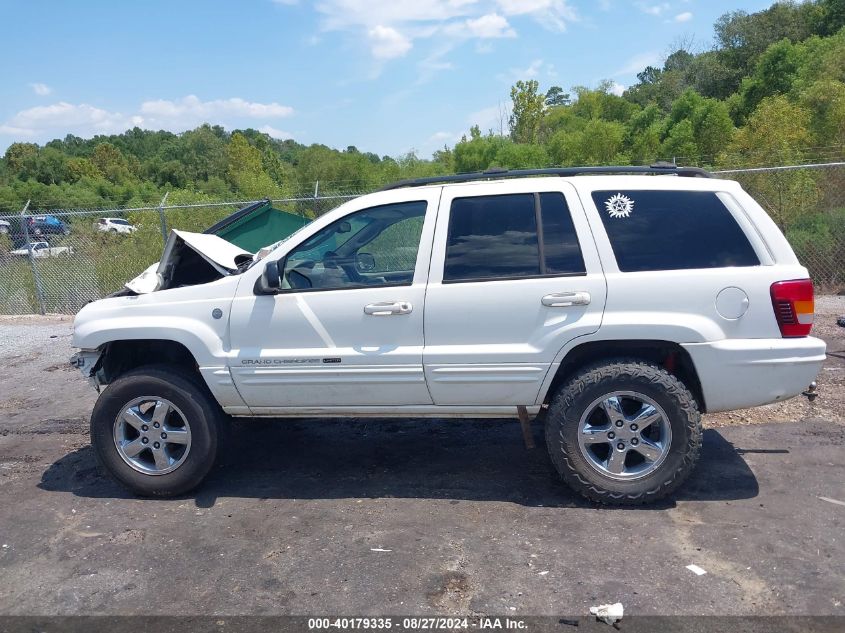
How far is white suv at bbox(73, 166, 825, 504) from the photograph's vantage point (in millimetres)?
4336

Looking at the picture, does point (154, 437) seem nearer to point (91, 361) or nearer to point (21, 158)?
point (91, 361)

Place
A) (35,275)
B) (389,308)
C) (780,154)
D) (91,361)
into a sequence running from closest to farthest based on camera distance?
(389,308), (91,361), (780,154), (35,275)

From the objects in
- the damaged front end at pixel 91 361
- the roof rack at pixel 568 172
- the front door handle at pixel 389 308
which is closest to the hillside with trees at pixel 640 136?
the roof rack at pixel 568 172

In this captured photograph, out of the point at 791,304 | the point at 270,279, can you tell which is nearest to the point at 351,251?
the point at 270,279

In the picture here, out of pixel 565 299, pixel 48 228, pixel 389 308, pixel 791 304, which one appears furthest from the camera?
pixel 48 228

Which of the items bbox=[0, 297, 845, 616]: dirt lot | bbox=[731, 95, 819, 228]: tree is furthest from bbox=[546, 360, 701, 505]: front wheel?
bbox=[731, 95, 819, 228]: tree

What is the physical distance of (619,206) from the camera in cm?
456

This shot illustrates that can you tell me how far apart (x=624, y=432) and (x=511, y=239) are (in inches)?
53.7

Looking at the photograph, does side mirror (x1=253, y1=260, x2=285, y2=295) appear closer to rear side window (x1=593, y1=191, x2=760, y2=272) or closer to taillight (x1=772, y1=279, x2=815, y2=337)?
rear side window (x1=593, y1=191, x2=760, y2=272)

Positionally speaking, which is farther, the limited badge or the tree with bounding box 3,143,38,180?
the tree with bounding box 3,143,38,180

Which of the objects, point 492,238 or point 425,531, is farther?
point 492,238

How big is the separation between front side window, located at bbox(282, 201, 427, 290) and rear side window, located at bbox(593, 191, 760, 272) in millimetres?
1232

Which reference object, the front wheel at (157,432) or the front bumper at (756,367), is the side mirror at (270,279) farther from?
the front bumper at (756,367)

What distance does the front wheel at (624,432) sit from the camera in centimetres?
437
